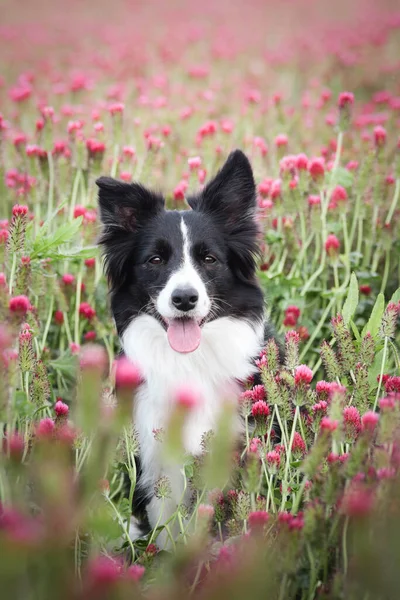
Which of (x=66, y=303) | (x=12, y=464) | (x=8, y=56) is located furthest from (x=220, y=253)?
(x=8, y=56)

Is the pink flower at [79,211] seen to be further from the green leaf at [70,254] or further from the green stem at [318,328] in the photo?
the green stem at [318,328]

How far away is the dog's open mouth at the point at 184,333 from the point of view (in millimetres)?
3443

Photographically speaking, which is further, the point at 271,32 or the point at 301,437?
the point at 271,32

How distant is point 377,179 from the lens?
4676 mm

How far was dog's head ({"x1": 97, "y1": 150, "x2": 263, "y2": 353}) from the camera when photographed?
11.4ft

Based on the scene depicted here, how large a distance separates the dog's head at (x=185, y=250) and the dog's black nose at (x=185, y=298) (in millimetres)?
46

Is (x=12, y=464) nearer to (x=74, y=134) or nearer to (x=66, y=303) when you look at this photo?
(x=66, y=303)

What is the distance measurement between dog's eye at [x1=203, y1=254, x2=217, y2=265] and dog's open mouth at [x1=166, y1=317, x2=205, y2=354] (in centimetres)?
33

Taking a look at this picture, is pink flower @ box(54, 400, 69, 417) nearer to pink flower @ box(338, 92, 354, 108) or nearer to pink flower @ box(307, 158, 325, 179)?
pink flower @ box(307, 158, 325, 179)

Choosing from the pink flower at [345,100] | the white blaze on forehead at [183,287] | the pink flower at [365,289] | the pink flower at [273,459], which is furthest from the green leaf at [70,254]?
the pink flower at [345,100]

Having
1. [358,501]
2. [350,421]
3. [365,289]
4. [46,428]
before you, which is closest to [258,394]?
[350,421]

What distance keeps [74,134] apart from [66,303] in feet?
4.12

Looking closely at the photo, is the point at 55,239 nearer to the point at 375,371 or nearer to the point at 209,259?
the point at 209,259

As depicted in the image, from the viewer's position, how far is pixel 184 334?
347cm
